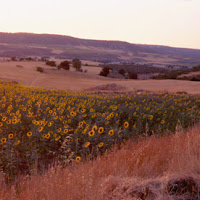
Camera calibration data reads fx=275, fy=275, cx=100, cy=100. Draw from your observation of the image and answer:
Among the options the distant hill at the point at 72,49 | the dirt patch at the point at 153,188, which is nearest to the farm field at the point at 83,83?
the dirt patch at the point at 153,188

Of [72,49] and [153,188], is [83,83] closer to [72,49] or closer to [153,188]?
[153,188]

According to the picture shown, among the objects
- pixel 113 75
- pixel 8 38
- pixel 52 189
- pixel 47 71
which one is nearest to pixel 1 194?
pixel 52 189

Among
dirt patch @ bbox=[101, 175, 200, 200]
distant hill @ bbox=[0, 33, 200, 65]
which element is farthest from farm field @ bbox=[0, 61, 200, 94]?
distant hill @ bbox=[0, 33, 200, 65]

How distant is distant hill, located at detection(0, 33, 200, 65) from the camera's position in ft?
371

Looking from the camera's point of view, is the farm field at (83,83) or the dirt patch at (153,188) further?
the farm field at (83,83)

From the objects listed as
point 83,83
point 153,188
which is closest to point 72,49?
point 83,83

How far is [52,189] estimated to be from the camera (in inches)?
131

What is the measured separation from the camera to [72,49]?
5428 inches

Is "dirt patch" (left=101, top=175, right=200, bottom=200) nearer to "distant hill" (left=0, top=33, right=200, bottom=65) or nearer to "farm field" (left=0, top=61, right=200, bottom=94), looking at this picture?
"farm field" (left=0, top=61, right=200, bottom=94)

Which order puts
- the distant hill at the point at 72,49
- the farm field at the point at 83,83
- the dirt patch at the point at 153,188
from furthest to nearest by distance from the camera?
1. the distant hill at the point at 72,49
2. the farm field at the point at 83,83
3. the dirt patch at the point at 153,188

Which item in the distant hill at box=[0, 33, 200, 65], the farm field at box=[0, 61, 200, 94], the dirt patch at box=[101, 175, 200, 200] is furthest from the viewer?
the distant hill at box=[0, 33, 200, 65]

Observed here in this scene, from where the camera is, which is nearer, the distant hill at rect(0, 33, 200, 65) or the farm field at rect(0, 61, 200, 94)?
the farm field at rect(0, 61, 200, 94)

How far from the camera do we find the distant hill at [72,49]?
112994mm

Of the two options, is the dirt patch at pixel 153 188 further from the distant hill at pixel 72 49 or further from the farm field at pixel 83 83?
the distant hill at pixel 72 49
